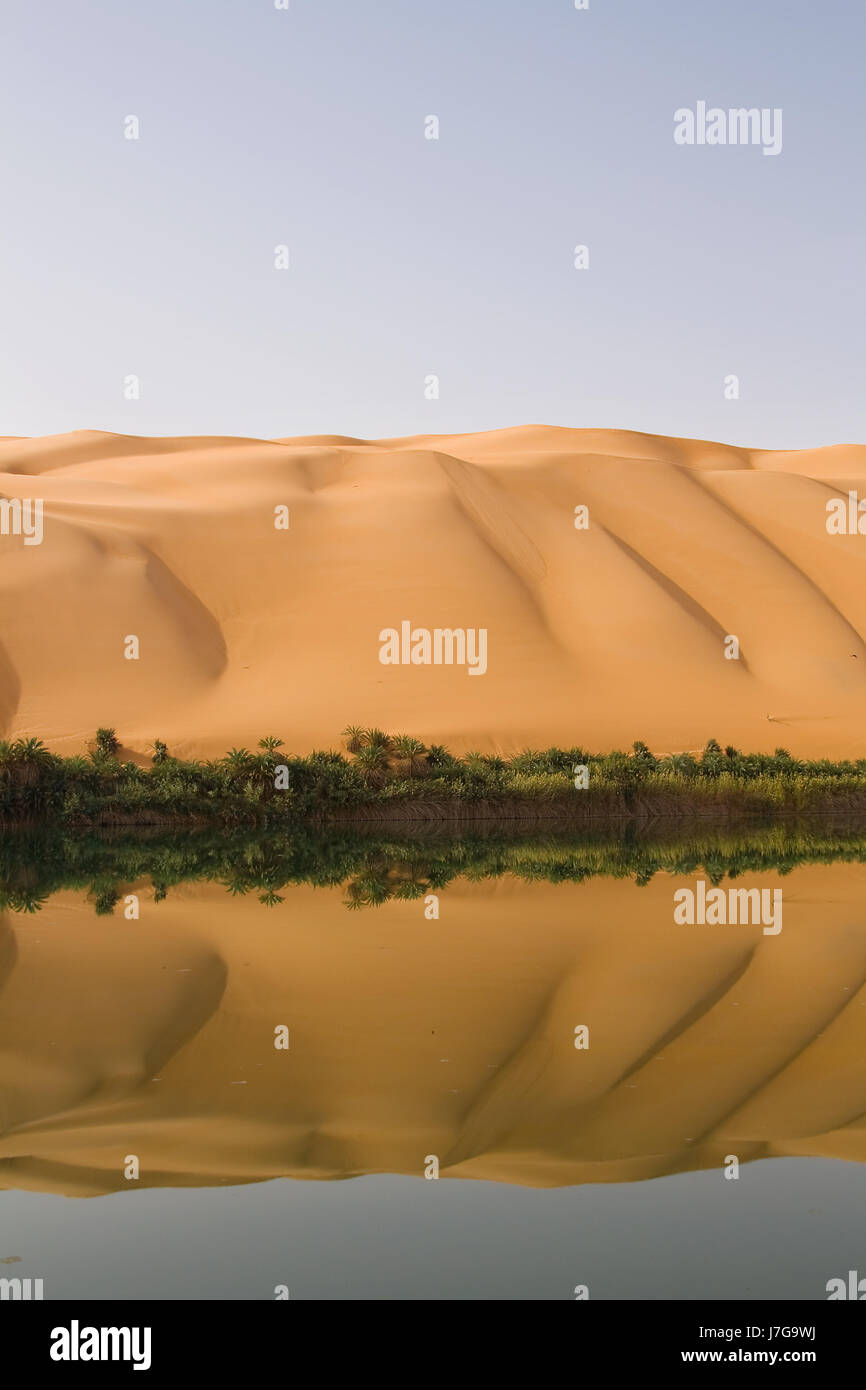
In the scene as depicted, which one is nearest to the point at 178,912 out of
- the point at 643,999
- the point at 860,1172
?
the point at 643,999

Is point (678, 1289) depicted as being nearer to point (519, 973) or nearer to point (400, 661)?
point (519, 973)

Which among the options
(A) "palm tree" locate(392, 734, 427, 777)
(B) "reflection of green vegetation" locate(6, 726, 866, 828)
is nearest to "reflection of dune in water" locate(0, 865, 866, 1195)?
(B) "reflection of green vegetation" locate(6, 726, 866, 828)

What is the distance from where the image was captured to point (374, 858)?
73.2ft

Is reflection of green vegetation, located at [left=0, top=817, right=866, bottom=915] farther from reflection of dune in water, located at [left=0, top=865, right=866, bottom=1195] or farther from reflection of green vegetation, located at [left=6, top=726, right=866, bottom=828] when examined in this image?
reflection of dune in water, located at [left=0, top=865, right=866, bottom=1195]

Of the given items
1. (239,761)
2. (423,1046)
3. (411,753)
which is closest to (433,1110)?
(423,1046)

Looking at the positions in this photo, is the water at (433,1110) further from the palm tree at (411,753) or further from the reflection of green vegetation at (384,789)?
the palm tree at (411,753)

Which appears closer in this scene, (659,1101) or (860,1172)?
(860,1172)

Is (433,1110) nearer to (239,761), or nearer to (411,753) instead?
(239,761)

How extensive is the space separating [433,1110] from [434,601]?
33646 mm

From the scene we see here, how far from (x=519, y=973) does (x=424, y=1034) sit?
2390mm

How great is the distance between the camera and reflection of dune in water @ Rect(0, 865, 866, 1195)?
23.8 feet

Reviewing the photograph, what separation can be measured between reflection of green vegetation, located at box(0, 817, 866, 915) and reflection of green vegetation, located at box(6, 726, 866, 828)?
90 cm

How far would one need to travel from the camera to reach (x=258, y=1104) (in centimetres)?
796
